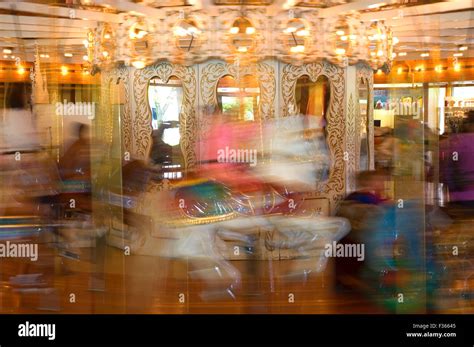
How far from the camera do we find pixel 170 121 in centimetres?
644

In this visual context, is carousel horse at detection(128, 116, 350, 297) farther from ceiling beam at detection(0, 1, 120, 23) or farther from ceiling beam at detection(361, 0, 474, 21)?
ceiling beam at detection(0, 1, 120, 23)

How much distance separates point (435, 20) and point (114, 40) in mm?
2410

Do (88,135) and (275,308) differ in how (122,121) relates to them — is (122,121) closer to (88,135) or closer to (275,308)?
(88,135)

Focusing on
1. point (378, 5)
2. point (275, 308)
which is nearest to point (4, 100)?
point (275, 308)

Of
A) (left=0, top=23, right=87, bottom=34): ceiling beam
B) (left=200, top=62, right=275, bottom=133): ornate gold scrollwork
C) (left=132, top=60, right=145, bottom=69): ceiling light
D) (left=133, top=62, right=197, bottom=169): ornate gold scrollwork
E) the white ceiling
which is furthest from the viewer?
(left=132, top=60, right=145, bottom=69): ceiling light

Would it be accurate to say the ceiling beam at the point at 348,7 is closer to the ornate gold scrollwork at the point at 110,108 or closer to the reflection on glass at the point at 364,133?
the reflection on glass at the point at 364,133

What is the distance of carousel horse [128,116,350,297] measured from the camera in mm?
5824

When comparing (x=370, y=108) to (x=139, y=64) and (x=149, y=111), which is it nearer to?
(x=149, y=111)

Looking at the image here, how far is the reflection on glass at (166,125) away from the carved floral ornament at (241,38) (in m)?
0.26

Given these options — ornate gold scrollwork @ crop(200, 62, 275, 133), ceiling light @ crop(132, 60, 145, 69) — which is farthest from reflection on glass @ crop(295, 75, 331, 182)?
ceiling light @ crop(132, 60, 145, 69)

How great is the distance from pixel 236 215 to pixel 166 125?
1054 mm

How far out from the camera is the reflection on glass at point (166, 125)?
20.0 feet

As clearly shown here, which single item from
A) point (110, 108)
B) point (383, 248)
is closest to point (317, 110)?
point (383, 248)

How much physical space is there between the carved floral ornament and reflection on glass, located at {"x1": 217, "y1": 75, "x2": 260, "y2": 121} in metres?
0.20
